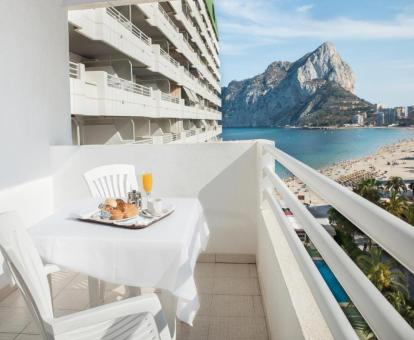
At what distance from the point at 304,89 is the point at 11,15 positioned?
325 feet

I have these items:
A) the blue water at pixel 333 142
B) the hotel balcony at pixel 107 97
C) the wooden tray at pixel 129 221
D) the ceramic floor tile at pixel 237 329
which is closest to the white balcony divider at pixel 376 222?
the wooden tray at pixel 129 221

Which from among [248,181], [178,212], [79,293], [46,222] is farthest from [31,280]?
[248,181]

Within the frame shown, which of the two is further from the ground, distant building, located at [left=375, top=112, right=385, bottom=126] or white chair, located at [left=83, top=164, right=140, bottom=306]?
distant building, located at [left=375, top=112, right=385, bottom=126]

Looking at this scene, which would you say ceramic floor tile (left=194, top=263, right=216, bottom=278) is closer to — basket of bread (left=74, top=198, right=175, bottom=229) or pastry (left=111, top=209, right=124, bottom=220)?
basket of bread (left=74, top=198, right=175, bottom=229)

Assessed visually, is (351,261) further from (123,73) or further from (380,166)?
(380,166)

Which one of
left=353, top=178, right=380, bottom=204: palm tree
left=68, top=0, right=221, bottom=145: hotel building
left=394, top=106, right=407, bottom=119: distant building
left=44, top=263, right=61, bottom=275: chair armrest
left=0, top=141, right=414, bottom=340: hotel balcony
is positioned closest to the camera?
left=0, top=141, right=414, bottom=340: hotel balcony

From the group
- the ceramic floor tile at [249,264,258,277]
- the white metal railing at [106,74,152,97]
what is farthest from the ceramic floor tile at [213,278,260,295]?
the white metal railing at [106,74,152,97]

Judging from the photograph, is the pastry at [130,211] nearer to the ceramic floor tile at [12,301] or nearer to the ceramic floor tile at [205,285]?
the ceramic floor tile at [205,285]

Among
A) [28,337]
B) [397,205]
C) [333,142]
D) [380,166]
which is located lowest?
[380,166]

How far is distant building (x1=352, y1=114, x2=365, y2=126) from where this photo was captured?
69.4 m

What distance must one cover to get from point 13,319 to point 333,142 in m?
78.5

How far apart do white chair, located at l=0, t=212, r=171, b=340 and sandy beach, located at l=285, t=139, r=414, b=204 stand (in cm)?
5208

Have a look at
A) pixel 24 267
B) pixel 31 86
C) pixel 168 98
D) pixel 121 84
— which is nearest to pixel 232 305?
pixel 24 267

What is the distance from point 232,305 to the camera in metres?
2.41
